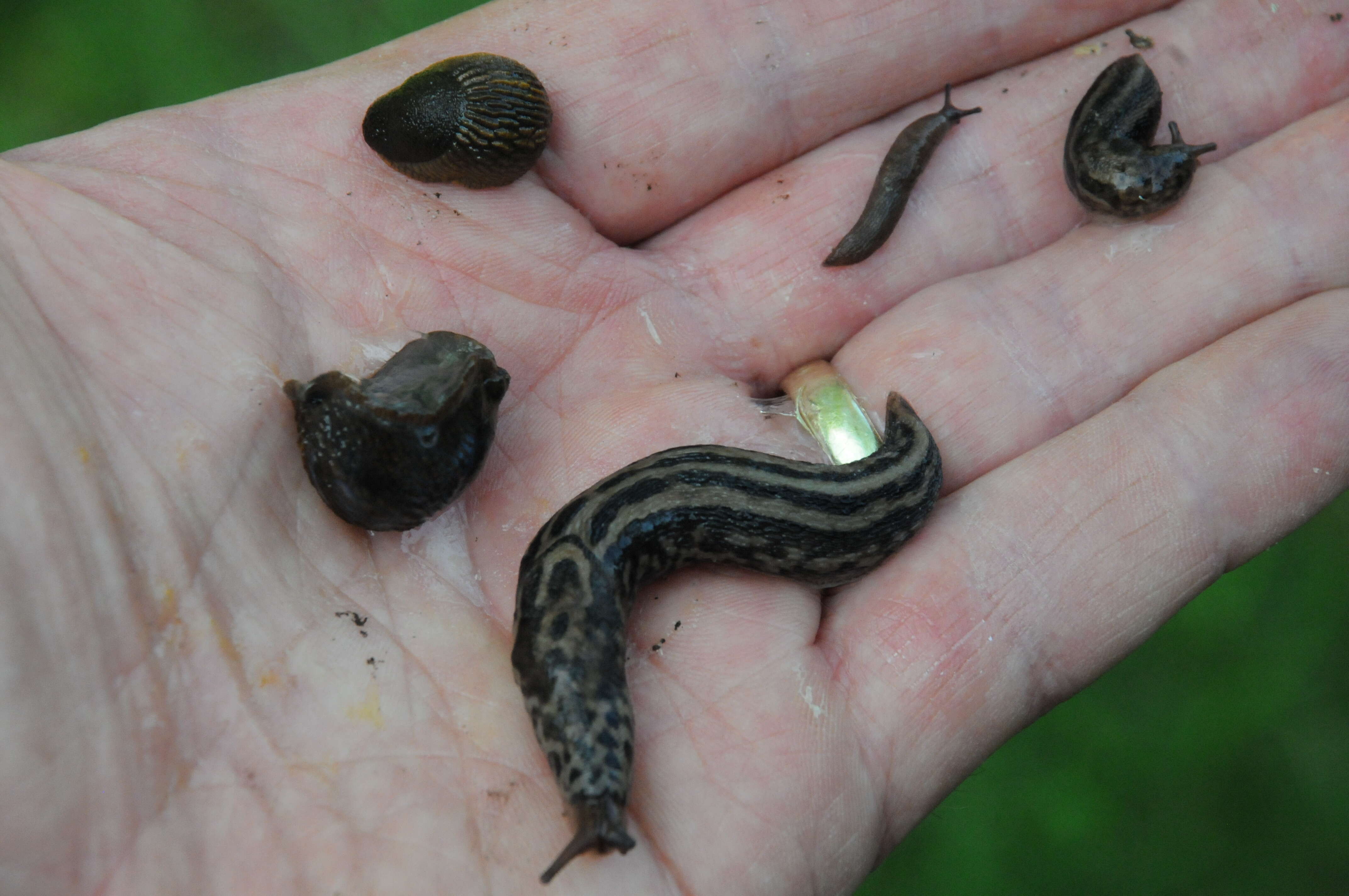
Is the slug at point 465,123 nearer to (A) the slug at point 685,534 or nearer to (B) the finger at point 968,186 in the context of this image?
(B) the finger at point 968,186

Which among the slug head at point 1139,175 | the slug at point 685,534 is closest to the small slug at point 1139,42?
the slug head at point 1139,175

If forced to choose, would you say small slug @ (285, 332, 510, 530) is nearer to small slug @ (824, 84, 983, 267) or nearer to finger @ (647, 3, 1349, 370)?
finger @ (647, 3, 1349, 370)

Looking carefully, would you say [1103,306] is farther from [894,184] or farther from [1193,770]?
[1193,770]

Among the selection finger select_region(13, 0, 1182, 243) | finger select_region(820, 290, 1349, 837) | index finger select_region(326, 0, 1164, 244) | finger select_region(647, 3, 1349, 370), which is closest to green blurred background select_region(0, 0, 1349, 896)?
finger select_region(820, 290, 1349, 837)

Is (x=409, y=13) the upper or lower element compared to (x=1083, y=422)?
upper

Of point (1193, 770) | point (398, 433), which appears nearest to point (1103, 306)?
point (1193, 770)

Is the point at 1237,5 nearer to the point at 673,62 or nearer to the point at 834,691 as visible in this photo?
the point at 673,62

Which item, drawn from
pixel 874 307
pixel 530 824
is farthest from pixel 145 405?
pixel 874 307

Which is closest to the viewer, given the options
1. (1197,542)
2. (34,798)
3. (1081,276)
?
(34,798)
